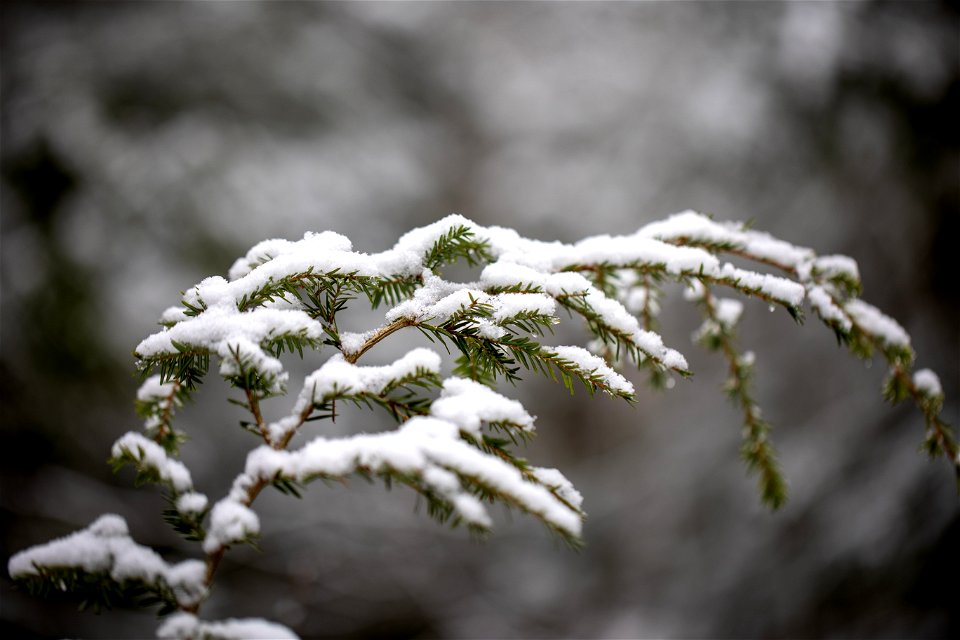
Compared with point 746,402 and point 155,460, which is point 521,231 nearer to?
point 746,402

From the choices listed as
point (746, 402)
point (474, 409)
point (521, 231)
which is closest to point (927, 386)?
point (746, 402)

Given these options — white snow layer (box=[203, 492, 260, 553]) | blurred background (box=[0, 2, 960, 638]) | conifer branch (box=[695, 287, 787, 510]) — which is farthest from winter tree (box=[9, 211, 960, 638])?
blurred background (box=[0, 2, 960, 638])

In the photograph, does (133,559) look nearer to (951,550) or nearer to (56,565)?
(56,565)

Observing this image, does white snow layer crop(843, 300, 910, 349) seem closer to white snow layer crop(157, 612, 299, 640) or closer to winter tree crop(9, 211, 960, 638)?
winter tree crop(9, 211, 960, 638)

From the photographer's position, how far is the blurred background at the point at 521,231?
261 centimetres

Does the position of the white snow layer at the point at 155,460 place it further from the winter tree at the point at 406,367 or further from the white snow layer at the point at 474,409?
the white snow layer at the point at 474,409

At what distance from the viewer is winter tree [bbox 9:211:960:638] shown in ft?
1.66

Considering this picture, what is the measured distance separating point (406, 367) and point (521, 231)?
339cm

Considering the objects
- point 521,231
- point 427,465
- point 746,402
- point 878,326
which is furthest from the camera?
point 521,231

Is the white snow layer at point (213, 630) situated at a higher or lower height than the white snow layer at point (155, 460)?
lower

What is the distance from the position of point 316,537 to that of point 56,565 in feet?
9.21

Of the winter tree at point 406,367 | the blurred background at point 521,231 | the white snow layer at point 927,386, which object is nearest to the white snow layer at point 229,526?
the winter tree at point 406,367

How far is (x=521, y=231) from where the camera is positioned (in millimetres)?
3906

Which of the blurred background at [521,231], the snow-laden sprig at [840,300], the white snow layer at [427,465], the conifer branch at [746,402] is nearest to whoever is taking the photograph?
the white snow layer at [427,465]
